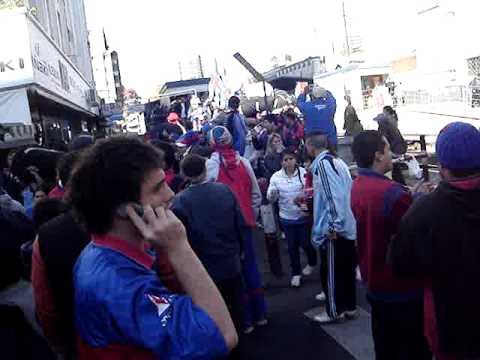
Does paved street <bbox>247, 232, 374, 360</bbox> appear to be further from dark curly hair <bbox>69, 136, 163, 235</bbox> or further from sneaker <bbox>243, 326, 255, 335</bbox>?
dark curly hair <bbox>69, 136, 163, 235</bbox>

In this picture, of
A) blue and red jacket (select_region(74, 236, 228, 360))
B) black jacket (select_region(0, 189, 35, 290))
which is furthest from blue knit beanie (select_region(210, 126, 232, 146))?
blue and red jacket (select_region(74, 236, 228, 360))

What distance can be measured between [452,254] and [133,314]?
165 centimetres

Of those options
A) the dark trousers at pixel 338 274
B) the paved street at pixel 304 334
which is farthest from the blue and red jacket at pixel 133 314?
the dark trousers at pixel 338 274

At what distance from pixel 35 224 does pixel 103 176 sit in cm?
166

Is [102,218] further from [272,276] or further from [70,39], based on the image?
[70,39]

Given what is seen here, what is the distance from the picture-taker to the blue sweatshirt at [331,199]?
5.46m

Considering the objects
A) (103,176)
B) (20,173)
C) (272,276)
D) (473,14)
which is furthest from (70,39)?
(103,176)

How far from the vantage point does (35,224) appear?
11.2 feet

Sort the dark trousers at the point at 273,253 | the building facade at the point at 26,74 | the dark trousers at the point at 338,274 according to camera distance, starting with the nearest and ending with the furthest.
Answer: the dark trousers at the point at 338,274
the dark trousers at the point at 273,253
the building facade at the point at 26,74

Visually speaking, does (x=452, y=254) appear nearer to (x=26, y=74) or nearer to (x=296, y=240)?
(x=296, y=240)

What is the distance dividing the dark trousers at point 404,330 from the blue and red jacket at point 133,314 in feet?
7.39

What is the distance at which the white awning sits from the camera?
939 centimetres

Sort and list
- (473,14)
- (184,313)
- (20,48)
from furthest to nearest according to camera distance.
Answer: (473,14) < (20,48) < (184,313)

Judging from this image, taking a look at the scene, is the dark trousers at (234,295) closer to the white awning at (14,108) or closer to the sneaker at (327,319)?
the sneaker at (327,319)
